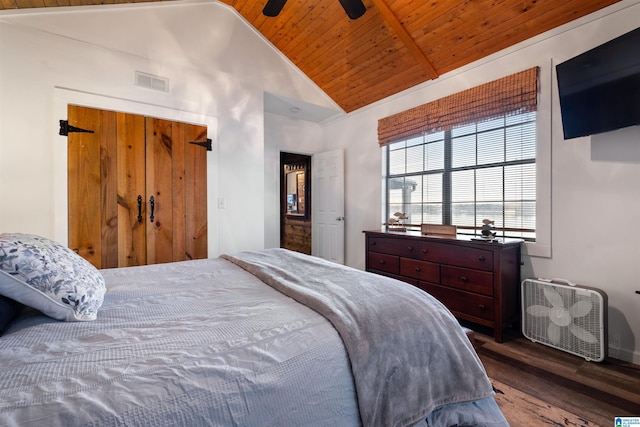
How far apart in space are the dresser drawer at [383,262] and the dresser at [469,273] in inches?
2.7

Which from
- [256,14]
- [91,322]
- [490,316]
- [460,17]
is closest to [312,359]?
[91,322]

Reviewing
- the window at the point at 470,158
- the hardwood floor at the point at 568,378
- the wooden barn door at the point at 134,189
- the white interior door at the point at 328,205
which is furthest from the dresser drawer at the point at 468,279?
the wooden barn door at the point at 134,189

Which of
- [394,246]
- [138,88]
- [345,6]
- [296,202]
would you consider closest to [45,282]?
[345,6]

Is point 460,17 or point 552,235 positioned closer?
point 552,235

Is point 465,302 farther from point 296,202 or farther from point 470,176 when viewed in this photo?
point 296,202

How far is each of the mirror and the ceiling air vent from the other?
9.14ft

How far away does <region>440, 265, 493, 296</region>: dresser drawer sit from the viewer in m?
2.37

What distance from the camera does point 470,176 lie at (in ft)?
10.1

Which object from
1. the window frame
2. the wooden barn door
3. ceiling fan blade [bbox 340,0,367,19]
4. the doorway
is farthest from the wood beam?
the doorway

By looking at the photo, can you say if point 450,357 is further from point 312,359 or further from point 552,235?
point 552,235

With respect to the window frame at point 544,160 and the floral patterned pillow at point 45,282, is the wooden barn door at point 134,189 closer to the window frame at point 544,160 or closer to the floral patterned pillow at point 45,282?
the floral patterned pillow at point 45,282

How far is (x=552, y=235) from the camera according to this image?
94.3 inches

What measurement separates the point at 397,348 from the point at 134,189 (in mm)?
2783

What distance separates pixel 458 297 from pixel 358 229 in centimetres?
188
